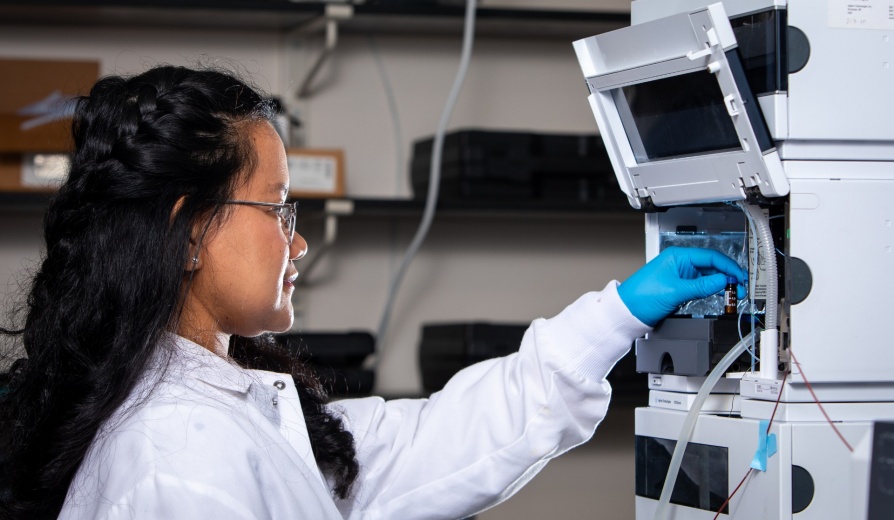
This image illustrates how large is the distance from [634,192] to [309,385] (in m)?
0.50

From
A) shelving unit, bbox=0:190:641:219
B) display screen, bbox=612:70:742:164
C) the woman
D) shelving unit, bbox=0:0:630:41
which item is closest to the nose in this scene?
the woman

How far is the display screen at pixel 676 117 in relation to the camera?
3.20ft

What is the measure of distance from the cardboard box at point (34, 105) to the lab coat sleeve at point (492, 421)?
1.08 meters

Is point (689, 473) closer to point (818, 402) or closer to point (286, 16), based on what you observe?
point (818, 402)

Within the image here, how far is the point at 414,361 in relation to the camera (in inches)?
91.0

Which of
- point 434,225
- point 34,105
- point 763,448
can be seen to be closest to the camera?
point 763,448

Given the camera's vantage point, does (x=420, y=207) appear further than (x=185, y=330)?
Yes

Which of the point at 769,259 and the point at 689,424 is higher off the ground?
the point at 769,259

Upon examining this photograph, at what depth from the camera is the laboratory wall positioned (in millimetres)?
2230

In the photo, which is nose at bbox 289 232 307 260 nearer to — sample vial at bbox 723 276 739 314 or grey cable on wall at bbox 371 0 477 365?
sample vial at bbox 723 276 739 314

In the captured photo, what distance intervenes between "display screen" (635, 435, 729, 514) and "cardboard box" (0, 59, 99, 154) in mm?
1422

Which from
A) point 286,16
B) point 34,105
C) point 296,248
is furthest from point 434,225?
point 296,248

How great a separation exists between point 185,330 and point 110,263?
108mm

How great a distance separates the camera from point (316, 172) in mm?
2080
